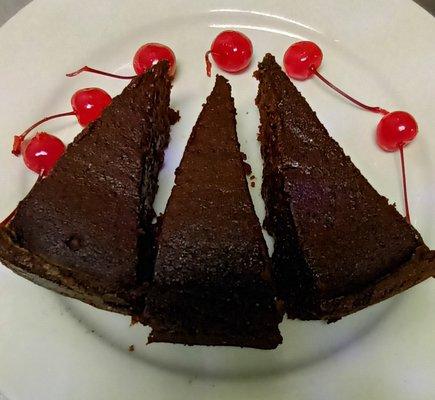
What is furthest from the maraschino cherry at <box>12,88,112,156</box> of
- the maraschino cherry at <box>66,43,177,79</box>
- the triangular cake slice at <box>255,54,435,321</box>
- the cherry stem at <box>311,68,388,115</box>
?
the cherry stem at <box>311,68,388,115</box>

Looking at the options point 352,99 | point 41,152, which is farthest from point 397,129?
point 41,152

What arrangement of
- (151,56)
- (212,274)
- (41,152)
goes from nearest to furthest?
(212,274) → (41,152) → (151,56)

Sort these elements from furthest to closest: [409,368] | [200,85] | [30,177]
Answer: [200,85]
[30,177]
[409,368]

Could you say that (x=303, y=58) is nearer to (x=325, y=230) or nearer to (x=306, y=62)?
(x=306, y=62)

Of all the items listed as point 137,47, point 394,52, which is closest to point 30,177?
point 137,47

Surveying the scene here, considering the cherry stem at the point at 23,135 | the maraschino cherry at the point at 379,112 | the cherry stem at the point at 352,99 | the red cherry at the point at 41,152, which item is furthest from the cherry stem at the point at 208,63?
the red cherry at the point at 41,152

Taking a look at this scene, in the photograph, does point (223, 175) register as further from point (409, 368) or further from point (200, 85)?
point (409, 368)

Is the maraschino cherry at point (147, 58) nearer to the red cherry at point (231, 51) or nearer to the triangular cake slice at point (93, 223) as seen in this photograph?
the red cherry at point (231, 51)
